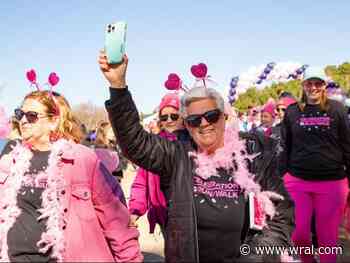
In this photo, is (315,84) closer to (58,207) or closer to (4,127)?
(58,207)

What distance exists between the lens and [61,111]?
9.53ft

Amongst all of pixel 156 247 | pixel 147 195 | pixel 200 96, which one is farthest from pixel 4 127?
pixel 200 96

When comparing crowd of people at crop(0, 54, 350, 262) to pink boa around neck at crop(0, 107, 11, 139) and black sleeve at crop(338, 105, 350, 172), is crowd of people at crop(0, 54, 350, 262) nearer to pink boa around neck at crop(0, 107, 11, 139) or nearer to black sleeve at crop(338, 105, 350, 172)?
black sleeve at crop(338, 105, 350, 172)

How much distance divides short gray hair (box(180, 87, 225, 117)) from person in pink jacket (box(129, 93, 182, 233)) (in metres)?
0.20

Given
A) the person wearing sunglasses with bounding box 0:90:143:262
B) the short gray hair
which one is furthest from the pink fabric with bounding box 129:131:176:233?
the short gray hair

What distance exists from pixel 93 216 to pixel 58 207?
0.63 ft

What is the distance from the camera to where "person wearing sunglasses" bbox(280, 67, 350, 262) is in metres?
4.41

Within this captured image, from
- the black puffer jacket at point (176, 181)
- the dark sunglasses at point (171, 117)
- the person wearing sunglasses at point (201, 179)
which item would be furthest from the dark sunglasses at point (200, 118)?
the dark sunglasses at point (171, 117)

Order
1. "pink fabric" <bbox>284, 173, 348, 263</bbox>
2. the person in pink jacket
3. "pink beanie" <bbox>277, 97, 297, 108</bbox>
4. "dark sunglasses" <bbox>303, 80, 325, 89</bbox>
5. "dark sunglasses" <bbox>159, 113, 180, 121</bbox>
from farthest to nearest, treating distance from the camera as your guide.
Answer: "pink beanie" <bbox>277, 97, 297, 108</bbox> → "dark sunglasses" <bbox>303, 80, 325, 89</bbox> → "pink fabric" <bbox>284, 173, 348, 263</bbox> → "dark sunglasses" <bbox>159, 113, 180, 121</bbox> → the person in pink jacket

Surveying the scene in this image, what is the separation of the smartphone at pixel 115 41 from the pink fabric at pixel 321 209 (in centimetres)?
294

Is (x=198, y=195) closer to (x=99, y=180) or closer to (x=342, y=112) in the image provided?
(x=99, y=180)

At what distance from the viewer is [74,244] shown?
244 centimetres

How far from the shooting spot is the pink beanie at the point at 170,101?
4.13 meters

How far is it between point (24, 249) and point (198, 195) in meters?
0.94
